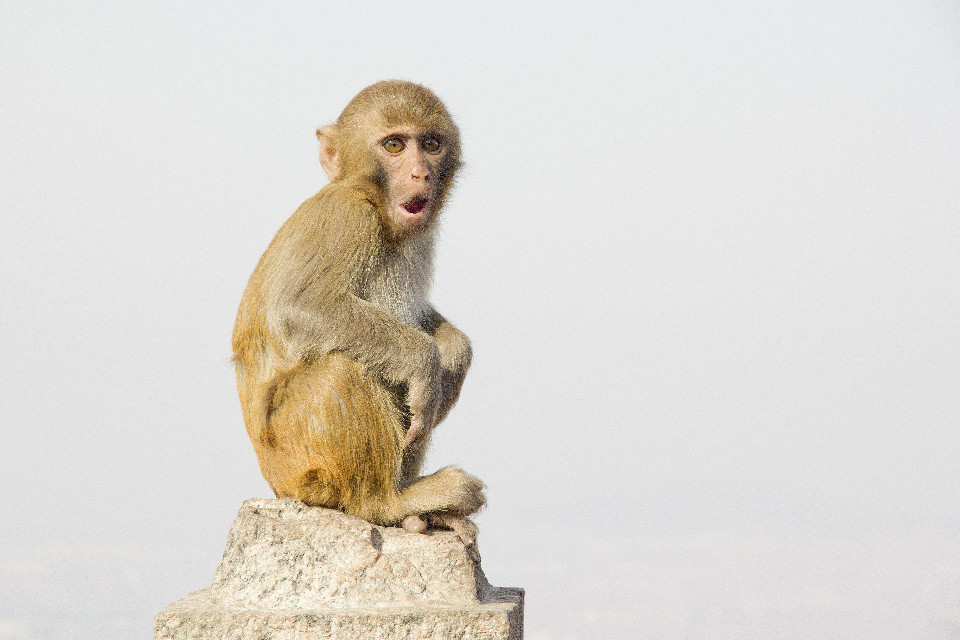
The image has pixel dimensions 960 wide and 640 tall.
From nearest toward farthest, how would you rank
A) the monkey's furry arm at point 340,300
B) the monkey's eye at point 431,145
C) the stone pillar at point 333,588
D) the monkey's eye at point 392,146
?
the stone pillar at point 333,588 → the monkey's furry arm at point 340,300 → the monkey's eye at point 392,146 → the monkey's eye at point 431,145

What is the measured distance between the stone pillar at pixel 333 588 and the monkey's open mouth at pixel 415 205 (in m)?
1.94

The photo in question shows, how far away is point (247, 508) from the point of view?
248 inches

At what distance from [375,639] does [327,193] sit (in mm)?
2731

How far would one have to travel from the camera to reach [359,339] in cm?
611

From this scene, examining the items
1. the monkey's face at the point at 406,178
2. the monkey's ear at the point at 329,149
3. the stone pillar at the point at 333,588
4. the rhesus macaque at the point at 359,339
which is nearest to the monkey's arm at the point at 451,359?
the rhesus macaque at the point at 359,339

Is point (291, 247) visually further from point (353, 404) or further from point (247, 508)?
point (247, 508)

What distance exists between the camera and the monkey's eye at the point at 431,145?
263 inches

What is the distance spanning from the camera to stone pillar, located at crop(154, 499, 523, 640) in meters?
5.72

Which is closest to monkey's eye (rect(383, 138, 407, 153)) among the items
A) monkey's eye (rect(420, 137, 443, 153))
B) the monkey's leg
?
monkey's eye (rect(420, 137, 443, 153))

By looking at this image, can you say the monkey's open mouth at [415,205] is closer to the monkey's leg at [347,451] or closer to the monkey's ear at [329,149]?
the monkey's ear at [329,149]

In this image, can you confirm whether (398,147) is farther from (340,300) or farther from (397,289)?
(340,300)

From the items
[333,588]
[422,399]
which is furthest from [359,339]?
[333,588]

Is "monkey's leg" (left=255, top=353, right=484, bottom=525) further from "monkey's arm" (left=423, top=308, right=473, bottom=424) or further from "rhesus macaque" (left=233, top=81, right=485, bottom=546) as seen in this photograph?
"monkey's arm" (left=423, top=308, right=473, bottom=424)

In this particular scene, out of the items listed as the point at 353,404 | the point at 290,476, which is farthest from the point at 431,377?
the point at 290,476
